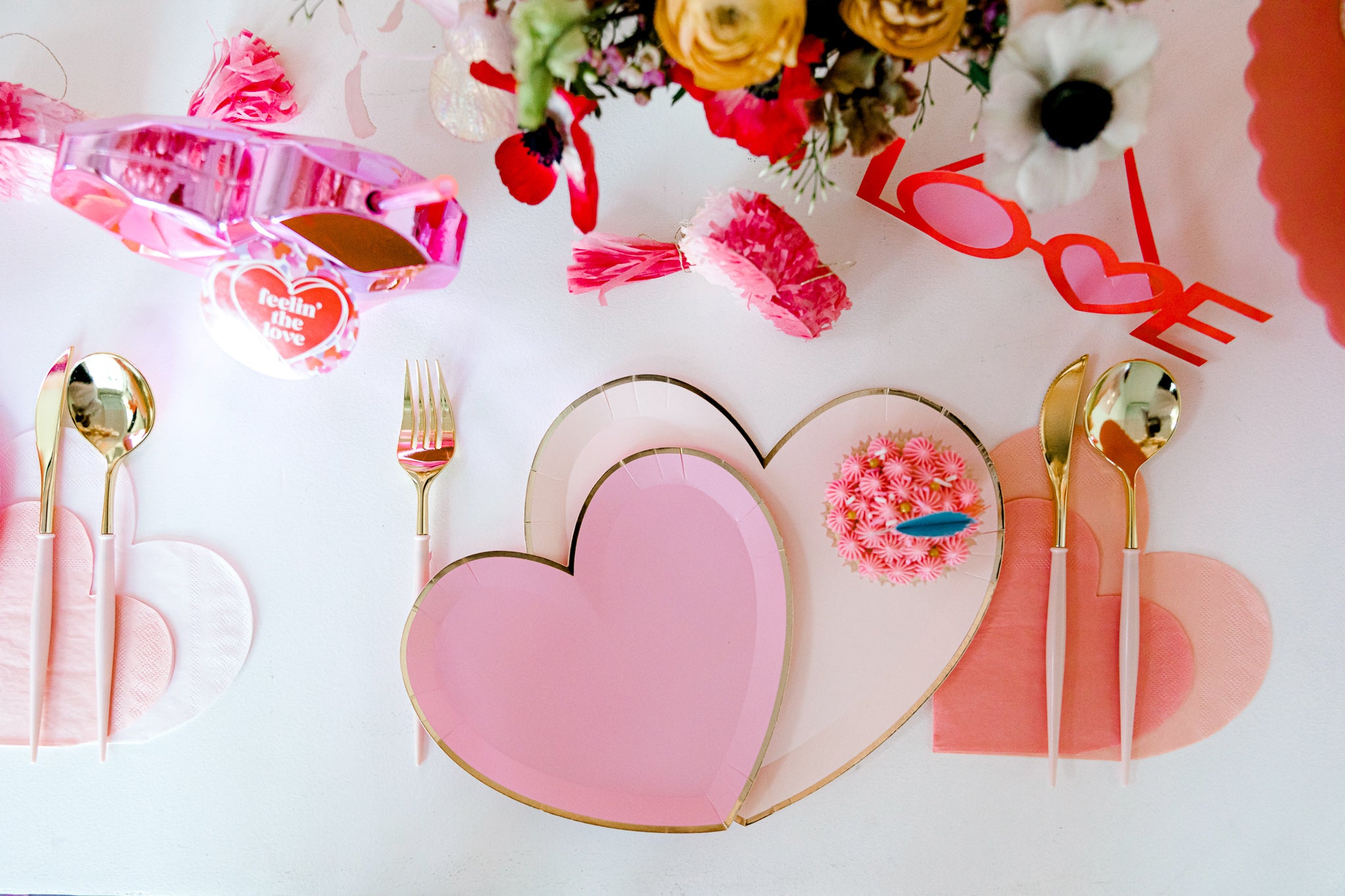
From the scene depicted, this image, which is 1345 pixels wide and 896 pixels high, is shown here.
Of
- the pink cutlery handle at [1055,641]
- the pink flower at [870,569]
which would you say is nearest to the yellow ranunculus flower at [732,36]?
the pink flower at [870,569]

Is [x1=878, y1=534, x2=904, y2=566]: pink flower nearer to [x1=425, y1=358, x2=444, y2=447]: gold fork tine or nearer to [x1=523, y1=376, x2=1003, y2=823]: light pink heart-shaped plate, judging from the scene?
[x1=523, y1=376, x2=1003, y2=823]: light pink heart-shaped plate

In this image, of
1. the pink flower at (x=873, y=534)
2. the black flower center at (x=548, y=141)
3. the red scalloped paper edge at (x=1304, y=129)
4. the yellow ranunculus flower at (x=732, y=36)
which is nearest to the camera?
the yellow ranunculus flower at (x=732, y=36)

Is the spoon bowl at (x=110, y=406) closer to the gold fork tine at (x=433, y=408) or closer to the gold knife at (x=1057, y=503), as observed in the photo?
the gold fork tine at (x=433, y=408)

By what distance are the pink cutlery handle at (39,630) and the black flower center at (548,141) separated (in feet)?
2.89

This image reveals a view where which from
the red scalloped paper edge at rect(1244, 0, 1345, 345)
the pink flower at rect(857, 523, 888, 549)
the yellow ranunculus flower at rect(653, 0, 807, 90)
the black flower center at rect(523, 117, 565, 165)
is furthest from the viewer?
the pink flower at rect(857, 523, 888, 549)

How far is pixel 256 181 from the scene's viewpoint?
0.86m

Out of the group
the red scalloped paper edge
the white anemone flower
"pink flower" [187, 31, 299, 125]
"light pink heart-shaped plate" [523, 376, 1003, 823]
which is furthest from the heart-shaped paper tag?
the red scalloped paper edge

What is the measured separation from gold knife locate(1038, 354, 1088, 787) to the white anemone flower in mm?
353

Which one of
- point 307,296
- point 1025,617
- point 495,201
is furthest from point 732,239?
point 1025,617

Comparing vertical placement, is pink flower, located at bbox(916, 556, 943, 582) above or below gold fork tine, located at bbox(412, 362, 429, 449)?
below

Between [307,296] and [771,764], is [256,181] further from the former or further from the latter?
[771,764]

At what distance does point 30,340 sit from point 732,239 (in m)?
0.99

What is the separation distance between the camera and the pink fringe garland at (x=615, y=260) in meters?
0.95

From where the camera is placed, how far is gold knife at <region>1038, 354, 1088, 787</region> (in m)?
0.95
